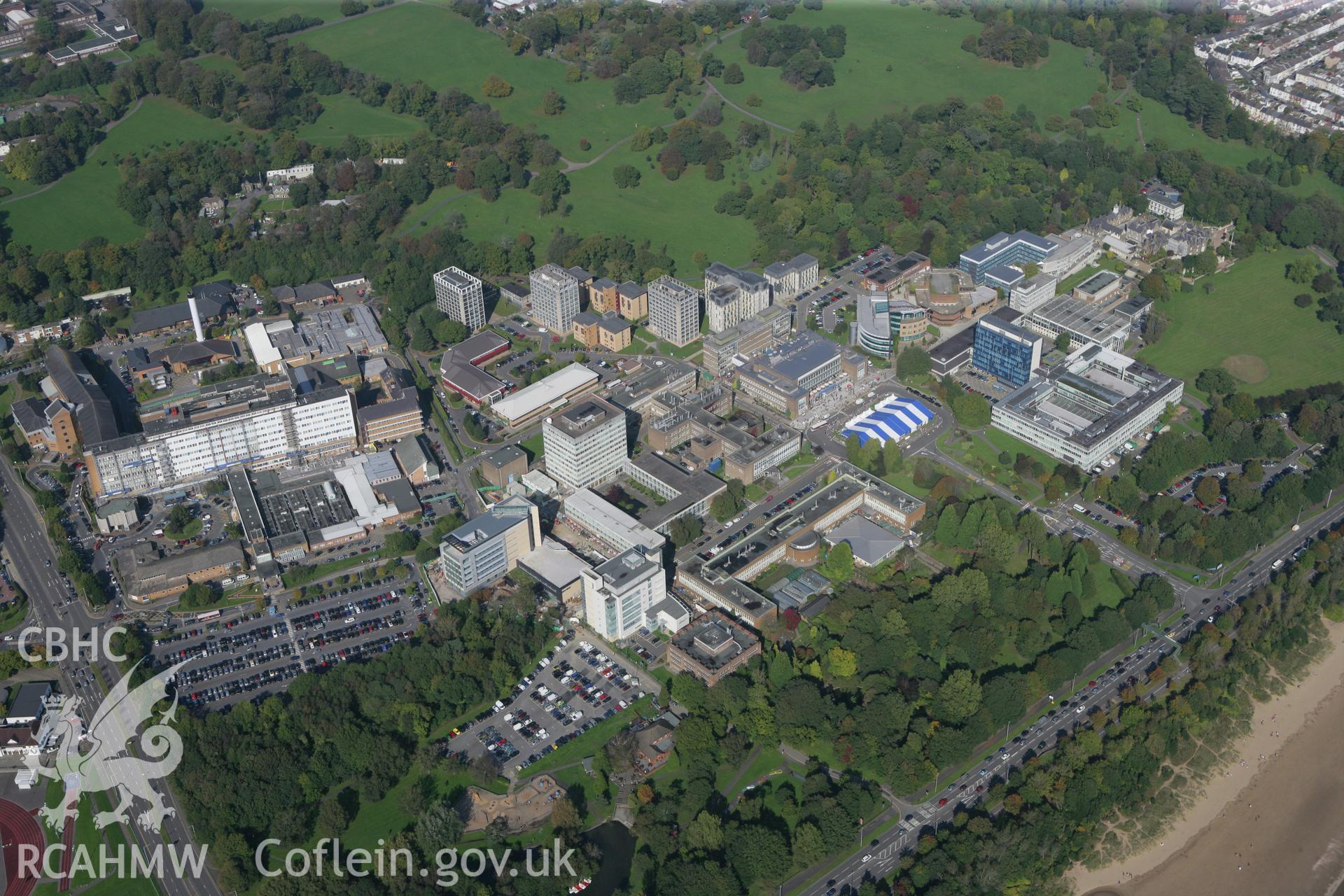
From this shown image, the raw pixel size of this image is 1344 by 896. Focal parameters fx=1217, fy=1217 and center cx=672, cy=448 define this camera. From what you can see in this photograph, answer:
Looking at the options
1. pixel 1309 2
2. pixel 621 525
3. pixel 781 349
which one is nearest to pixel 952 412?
pixel 781 349

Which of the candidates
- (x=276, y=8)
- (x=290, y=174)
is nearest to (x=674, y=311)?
(x=290, y=174)

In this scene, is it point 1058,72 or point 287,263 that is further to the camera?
point 1058,72

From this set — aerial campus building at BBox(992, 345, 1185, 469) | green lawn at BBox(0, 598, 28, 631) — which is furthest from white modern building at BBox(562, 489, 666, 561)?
green lawn at BBox(0, 598, 28, 631)

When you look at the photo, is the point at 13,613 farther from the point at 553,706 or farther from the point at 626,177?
the point at 626,177

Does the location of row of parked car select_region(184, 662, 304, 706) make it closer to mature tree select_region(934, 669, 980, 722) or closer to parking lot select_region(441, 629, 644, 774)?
parking lot select_region(441, 629, 644, 774)

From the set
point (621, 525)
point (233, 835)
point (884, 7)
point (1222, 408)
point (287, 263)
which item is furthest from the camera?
point (884, 7)

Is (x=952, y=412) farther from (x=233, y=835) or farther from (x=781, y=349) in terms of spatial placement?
(x=233, y=835)

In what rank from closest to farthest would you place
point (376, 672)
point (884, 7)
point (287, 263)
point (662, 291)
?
1. point (376, 672)
2. point (662, 291)
3. point (287, 263)
4. point (884, 7)
